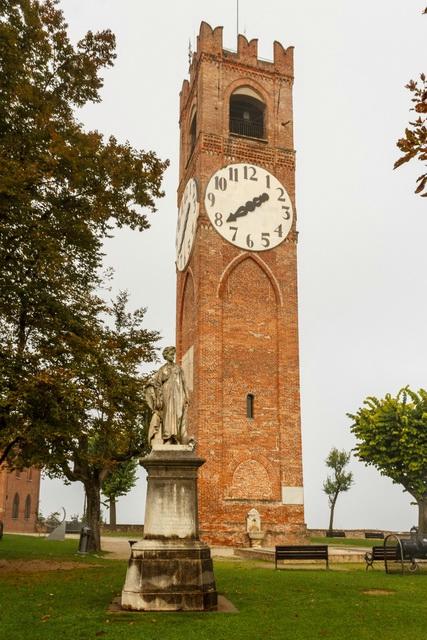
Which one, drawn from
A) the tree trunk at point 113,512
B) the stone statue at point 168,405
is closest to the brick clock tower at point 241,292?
the stone statue at point 168,405

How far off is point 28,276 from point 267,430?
46.9 feet

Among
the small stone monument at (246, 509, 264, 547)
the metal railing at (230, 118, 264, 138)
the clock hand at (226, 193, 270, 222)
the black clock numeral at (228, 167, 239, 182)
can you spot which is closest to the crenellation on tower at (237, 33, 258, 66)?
the metal railing at (230, 118, 264, 138)

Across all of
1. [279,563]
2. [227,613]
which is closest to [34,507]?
[279,563]

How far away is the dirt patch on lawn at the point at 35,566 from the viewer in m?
15.1

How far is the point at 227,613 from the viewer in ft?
29.1

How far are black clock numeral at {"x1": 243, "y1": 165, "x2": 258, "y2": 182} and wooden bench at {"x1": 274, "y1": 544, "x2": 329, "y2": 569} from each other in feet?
57.0

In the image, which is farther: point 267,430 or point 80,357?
point 267,430

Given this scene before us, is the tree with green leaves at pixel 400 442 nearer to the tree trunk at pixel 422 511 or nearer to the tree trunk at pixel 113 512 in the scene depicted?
the tree trunk at pixel 422 511

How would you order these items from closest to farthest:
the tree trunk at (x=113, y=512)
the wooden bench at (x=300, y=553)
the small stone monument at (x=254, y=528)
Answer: the wooden bench at (x=300, y=553), the small stone monument at (x=254, y=528), the tree trunk at (x=113, y=512)

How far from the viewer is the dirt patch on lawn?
1505cm

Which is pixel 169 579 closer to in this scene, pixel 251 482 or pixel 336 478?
pixel 251 482

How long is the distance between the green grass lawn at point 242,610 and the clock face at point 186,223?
17265 mm

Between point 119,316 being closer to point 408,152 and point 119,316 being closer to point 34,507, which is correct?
point 408,152

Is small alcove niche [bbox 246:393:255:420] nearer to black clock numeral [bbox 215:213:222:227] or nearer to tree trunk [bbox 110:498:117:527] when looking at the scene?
black clock numeral [bbox 215:213:222:227]
